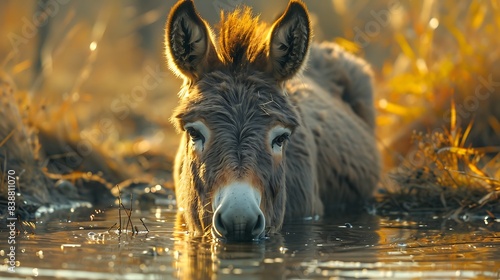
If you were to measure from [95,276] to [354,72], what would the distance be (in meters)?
7.56

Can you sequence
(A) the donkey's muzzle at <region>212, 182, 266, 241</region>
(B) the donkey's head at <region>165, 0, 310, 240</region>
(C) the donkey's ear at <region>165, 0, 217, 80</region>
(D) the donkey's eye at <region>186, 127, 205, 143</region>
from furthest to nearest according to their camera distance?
(C) the donkey's ear at <region>165, 0, 217, 80</region>, (D) the donkey's eye at <region>186, 127, 205, 143</region>, (B) the donkey's head at <region>165, 0, 310, 240</region>, (A) the donkey's muzzle at <region>212, 182, 266, 241</region>

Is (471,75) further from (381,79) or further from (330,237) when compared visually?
(330,237)

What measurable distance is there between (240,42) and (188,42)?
0.44m

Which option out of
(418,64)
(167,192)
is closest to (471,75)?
(418,64)

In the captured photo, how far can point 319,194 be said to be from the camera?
33.7 ft

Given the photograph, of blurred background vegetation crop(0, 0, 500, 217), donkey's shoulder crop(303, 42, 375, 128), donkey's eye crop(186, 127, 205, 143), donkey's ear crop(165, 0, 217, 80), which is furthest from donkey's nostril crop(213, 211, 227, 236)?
donkey's shoulder crop(303, 42, 375, 128)

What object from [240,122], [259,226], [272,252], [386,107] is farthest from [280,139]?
[386,107]

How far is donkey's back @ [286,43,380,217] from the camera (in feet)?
30.6

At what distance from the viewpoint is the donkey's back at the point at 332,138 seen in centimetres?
934

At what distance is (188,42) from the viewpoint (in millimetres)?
7816

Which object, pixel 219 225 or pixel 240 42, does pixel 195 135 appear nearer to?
pixel 240 42

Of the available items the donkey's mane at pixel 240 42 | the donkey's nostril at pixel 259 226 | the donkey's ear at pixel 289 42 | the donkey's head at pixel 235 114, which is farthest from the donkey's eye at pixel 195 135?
the donkey's nostril at pixel 259 226

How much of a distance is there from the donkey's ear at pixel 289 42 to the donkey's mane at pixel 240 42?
5.7 inches

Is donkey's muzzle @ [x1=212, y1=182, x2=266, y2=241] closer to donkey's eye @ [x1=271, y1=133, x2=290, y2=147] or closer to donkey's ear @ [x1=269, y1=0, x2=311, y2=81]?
donkey's eye @ [x1=271, y1=133, x2=290, y2=147]
